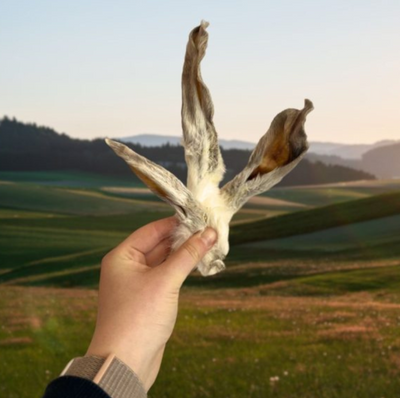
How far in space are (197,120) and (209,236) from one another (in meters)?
0.46

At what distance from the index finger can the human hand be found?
0.65ft

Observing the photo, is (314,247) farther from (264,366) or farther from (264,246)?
(264,366)

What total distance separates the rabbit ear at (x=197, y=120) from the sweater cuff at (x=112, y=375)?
0.68m

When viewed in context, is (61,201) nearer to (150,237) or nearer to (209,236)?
(150,237)

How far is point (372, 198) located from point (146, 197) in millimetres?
26901

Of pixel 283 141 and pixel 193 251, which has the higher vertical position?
pixel 283 141

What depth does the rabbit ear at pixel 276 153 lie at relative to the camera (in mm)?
2057

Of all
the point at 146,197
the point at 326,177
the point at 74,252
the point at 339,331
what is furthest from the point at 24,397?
the point at 326,177

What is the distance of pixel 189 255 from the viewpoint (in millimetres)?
2225

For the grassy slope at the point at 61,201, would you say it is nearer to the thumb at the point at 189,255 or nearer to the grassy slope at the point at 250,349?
the grassy slope at the point at 250,349

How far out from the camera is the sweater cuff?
1.99 meters

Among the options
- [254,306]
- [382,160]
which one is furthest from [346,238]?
[382,160]

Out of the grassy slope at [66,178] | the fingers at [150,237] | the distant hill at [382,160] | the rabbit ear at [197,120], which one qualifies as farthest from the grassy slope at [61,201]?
the distant hill at [382,160]

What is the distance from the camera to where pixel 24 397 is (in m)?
9.15
